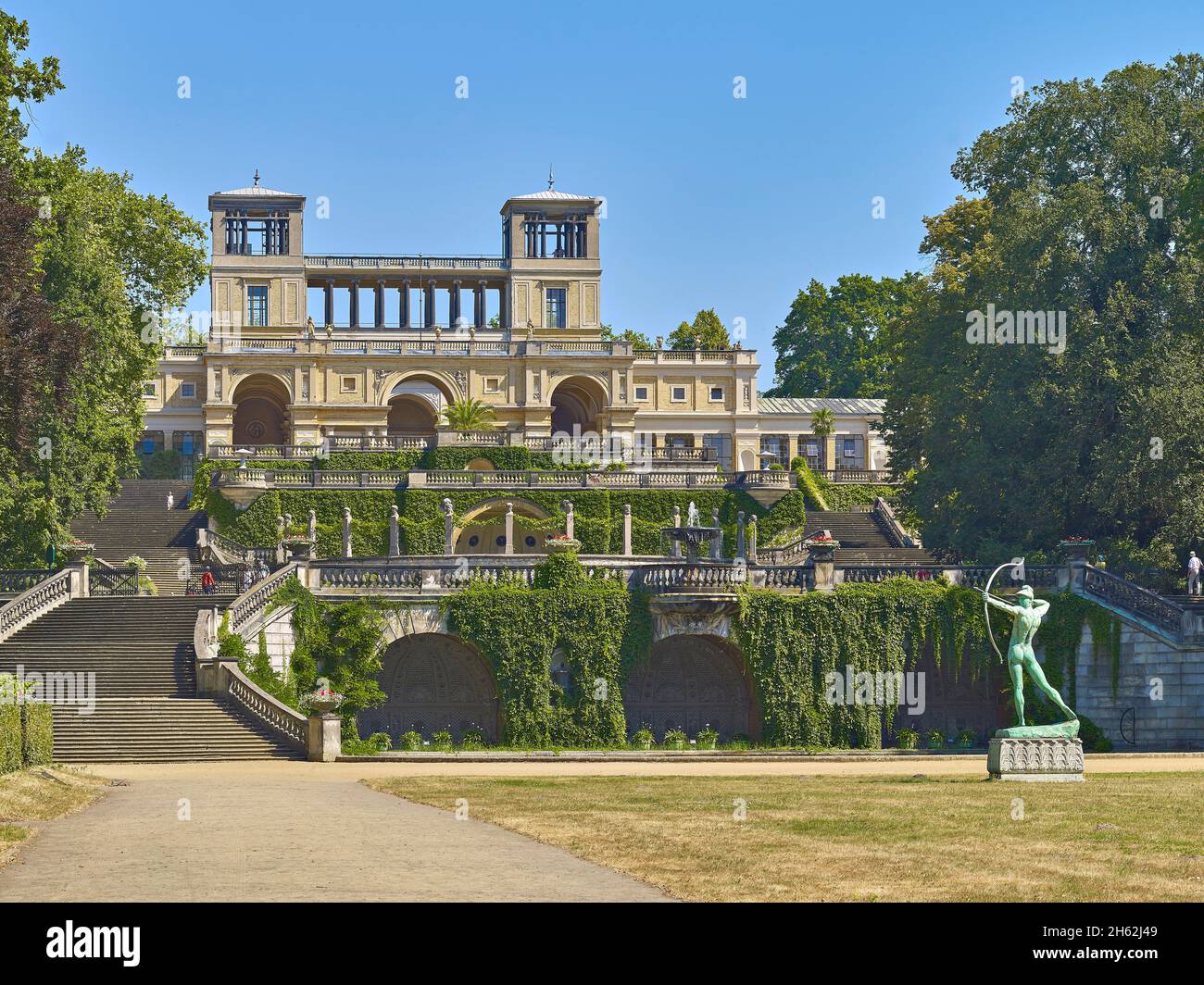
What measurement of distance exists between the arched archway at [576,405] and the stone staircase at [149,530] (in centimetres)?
2403

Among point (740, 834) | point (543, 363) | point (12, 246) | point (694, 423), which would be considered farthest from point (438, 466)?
point (740, 834)

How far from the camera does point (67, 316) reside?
1991 inches

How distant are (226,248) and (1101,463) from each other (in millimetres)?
56225

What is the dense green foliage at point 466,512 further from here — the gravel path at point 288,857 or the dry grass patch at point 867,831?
the gravel path at point 288,857

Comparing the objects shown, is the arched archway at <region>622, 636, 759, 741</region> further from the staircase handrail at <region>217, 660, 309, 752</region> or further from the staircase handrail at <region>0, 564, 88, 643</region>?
the staircase handrail at <region>0, 564, 88, 643</region>

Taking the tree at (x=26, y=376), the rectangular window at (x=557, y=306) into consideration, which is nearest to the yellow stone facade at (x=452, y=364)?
the rectangular window at (x=557, y=306)

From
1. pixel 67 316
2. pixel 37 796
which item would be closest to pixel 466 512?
pixel 67 316

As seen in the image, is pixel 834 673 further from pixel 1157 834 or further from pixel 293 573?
pixel 1157 834

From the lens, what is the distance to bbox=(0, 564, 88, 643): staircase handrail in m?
43.2

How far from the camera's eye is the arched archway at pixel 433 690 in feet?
150

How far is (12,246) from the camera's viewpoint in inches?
1519

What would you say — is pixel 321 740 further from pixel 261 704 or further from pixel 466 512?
pixel 466 512

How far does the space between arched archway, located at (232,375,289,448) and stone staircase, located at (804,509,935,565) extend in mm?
30502

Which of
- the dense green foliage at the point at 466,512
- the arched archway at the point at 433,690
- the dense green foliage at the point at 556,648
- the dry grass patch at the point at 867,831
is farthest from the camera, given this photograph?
the dense green foliage at the point at 466,512
